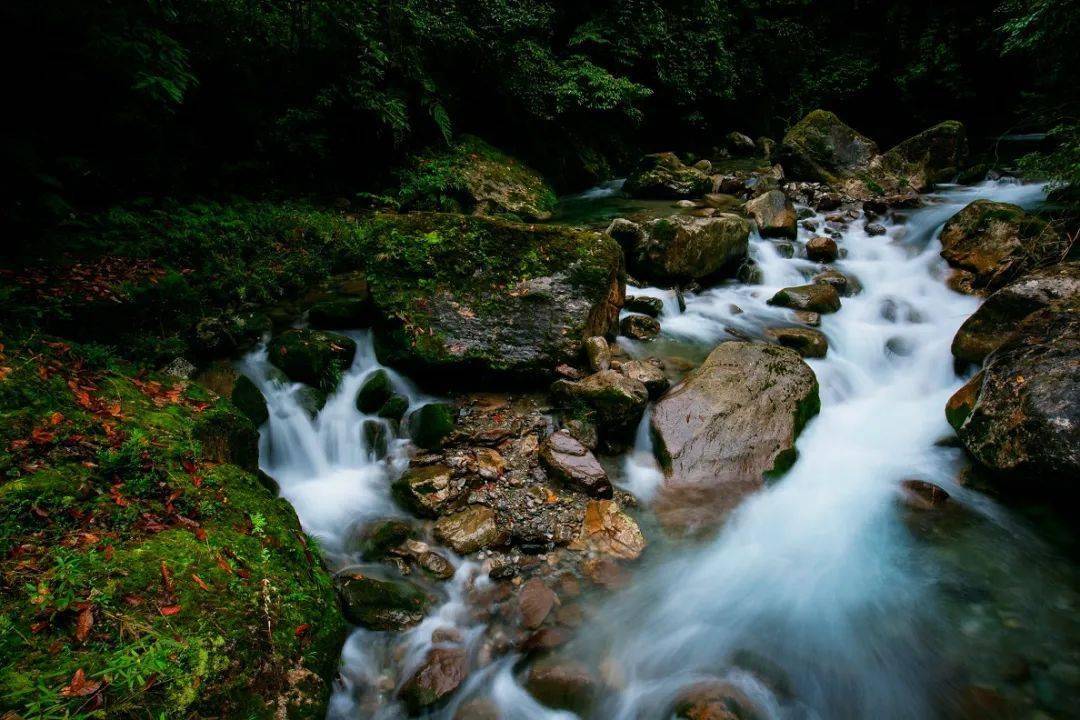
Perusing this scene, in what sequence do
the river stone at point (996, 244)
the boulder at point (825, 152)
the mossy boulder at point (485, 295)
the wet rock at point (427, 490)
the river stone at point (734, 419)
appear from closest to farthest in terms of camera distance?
the wet rock at point (427, 490) < the river stone at point (734, 419) < the mossy boulder at point (485, 295) < the river stone at point (996, 244) < the boulder at point (825, 152)

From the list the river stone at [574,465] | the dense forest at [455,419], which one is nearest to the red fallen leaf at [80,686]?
the dense forest at [455,419]

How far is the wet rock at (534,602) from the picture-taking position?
3479 mm

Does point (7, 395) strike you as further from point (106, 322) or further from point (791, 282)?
point (791, 282)

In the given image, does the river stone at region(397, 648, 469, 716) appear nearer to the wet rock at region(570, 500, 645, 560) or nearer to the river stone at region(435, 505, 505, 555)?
the river stone at region(435, 505, 505, 555)

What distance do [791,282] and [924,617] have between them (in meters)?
6.23

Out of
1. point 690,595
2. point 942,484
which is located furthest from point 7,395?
point 942,484

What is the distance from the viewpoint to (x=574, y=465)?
442cm

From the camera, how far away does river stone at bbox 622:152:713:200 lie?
12.2m

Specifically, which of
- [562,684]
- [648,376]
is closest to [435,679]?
[562,684]

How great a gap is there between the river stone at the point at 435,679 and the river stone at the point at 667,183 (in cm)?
1146

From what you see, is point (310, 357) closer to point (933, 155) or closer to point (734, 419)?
point (734, 419)

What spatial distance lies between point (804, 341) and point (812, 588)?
371 cm

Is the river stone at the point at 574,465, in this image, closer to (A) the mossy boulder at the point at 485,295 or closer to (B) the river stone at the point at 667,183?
(A) the mossy boulder at the point at 485,295

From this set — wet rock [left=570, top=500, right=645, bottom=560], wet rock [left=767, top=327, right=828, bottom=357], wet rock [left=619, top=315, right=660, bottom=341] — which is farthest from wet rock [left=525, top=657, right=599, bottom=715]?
wet rock [left=767, top=327, right=828, bottom=357]
